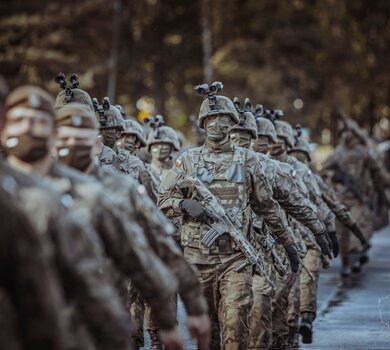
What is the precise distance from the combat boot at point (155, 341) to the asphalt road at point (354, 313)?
366 millimetres

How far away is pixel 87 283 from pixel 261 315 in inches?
264

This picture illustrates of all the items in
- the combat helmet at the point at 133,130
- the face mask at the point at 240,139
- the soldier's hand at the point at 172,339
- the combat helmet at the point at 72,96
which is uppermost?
the combat helmet at the point at 133,130

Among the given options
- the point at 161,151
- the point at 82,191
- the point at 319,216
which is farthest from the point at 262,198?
the point at 161,151

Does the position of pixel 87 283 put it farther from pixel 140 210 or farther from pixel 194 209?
pixel 194 209

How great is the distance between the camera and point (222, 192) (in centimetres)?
1198

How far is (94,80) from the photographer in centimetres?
5359

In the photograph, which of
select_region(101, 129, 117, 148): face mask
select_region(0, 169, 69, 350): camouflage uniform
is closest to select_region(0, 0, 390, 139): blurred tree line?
select_region(101, 129, 117, 148): face mask

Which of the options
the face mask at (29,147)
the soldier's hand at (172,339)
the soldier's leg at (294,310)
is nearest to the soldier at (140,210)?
the soldier's hand at (172,339)

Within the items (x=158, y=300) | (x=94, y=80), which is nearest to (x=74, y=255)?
(x=158, y=300)

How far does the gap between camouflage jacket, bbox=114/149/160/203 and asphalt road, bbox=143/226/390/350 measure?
1498 millimetres

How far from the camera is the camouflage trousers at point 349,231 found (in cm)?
2269

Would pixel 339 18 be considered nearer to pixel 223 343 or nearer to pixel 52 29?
pixel 52 29

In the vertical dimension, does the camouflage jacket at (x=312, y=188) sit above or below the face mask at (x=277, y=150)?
below

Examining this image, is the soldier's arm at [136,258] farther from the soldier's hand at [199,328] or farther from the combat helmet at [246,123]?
the combat helmet at [246,123]
